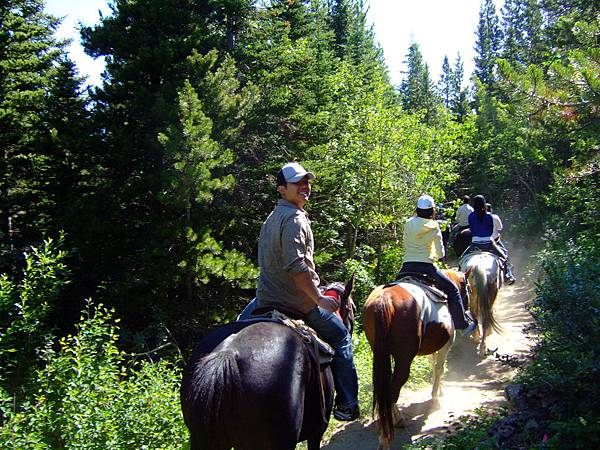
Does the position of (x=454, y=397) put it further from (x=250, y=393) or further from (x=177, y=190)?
(x=177, y=190)

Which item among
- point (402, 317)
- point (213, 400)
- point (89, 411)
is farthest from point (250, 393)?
point (402, 317)

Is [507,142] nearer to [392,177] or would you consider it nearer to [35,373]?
[392,177]

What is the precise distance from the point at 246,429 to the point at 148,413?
9.48 ft

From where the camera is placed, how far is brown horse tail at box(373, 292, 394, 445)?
5777 millimetres

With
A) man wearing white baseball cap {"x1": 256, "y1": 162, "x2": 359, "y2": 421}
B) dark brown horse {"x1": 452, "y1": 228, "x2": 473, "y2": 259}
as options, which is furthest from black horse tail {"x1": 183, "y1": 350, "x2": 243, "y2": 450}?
dark brown horse {"x1": 452, "y1": 228, "x2": 473, "y2": 259}

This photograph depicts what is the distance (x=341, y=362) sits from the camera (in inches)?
180

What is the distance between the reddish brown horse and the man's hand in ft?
5.32

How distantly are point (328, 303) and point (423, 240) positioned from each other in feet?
9.63

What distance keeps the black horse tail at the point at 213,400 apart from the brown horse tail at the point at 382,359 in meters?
2.86

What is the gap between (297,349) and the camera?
3.78 meters

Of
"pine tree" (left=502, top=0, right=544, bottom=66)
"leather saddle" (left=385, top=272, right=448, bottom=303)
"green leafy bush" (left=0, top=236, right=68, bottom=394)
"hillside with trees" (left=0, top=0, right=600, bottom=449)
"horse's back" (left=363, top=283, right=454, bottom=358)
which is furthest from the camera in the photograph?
"pine tree" (left=502, top=0, right=544, bottom=66)

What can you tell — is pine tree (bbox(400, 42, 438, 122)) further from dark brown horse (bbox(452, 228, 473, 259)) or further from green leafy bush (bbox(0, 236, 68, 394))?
green leafy bush (bbox(0, 236, 68, 394))

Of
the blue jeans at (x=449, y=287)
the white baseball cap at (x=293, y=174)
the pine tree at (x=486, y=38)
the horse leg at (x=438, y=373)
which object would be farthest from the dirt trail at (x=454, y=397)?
the pine tree at (x=486, y=38)

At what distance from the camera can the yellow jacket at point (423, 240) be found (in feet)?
22.0
